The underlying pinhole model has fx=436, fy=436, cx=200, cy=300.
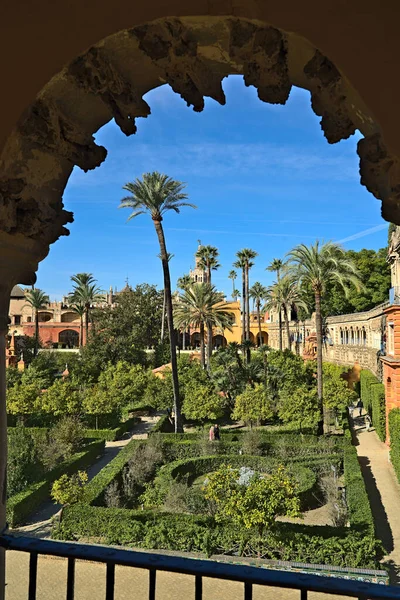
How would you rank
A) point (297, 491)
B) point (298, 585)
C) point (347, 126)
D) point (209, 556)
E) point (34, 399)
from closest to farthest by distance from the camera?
point (298, 585), point (347, 126), point (209, 556), point (297, 491), point (34, 399)

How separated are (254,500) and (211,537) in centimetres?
119

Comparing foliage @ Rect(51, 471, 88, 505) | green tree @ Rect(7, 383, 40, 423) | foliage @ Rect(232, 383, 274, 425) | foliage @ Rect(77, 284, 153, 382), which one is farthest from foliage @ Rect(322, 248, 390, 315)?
foliage @ Rect(51, 471, 88, 505)

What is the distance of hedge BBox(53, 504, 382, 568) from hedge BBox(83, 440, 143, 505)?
0.98 m

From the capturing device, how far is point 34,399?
784 inches

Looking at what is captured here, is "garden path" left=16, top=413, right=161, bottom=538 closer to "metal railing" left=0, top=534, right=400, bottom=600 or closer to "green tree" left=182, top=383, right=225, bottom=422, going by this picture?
Result: "green tree" left=182, top=383, right=225, bottom=422

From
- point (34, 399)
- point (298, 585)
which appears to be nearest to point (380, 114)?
point (298, 585)

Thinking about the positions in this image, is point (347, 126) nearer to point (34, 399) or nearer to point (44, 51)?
point (44, 51)

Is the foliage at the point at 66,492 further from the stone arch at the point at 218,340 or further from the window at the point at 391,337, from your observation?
the stone arch at the point at 218,340

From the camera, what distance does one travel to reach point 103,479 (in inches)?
484

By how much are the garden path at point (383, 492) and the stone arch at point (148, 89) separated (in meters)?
8.96

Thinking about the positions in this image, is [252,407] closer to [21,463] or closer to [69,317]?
[21,463]

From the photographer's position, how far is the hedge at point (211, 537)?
8320mm

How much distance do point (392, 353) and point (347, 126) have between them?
608 inches

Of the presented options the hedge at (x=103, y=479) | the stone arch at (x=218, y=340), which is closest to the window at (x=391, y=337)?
the hedge at (x=103, y=479)
